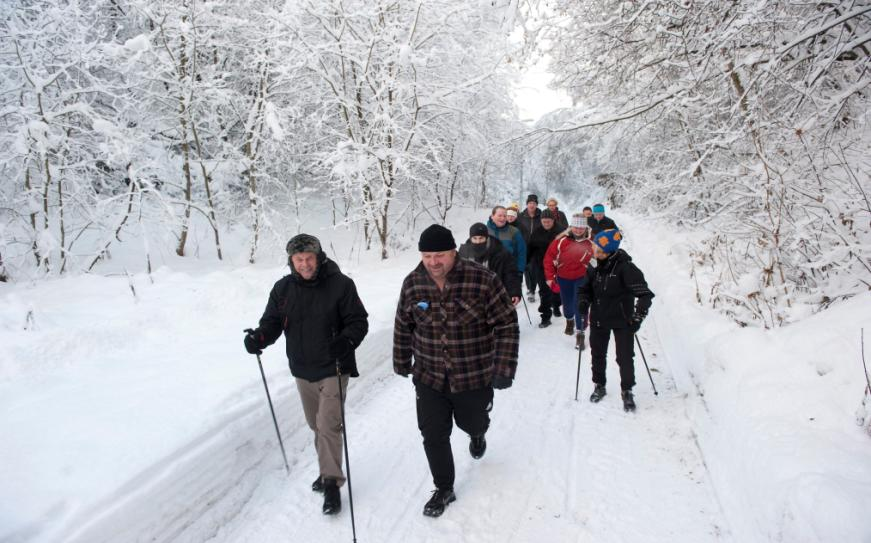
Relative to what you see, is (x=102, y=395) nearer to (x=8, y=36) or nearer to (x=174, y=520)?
(x=174, y=520)

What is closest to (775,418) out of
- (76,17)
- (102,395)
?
(102,395)

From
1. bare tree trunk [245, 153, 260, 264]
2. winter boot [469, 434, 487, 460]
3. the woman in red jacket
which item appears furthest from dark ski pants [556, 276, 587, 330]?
bare tree trunk [245, 153, 260, 264]

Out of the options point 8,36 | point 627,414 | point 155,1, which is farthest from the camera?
point 155,1

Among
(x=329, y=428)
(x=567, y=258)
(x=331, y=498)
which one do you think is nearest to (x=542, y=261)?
(x=567, y=258)

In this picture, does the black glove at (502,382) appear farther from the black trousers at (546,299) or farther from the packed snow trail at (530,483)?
the black trousers at (546,299)

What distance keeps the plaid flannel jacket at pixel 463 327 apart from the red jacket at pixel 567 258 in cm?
352

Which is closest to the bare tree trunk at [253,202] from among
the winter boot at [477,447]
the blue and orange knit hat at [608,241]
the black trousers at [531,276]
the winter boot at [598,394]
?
the black trousers at [531,276]

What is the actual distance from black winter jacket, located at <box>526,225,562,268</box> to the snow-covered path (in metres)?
3.84

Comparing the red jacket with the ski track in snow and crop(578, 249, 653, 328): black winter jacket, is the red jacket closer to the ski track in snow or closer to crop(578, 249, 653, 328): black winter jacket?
crop(578, 249, 653, 328): black winter jacket

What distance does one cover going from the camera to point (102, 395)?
414 centimetres

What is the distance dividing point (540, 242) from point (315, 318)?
5765 millimetres

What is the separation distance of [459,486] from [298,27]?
37.1 feet

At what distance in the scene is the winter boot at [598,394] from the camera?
4.75 meters

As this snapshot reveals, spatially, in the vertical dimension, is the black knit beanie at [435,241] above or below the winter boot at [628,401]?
above
